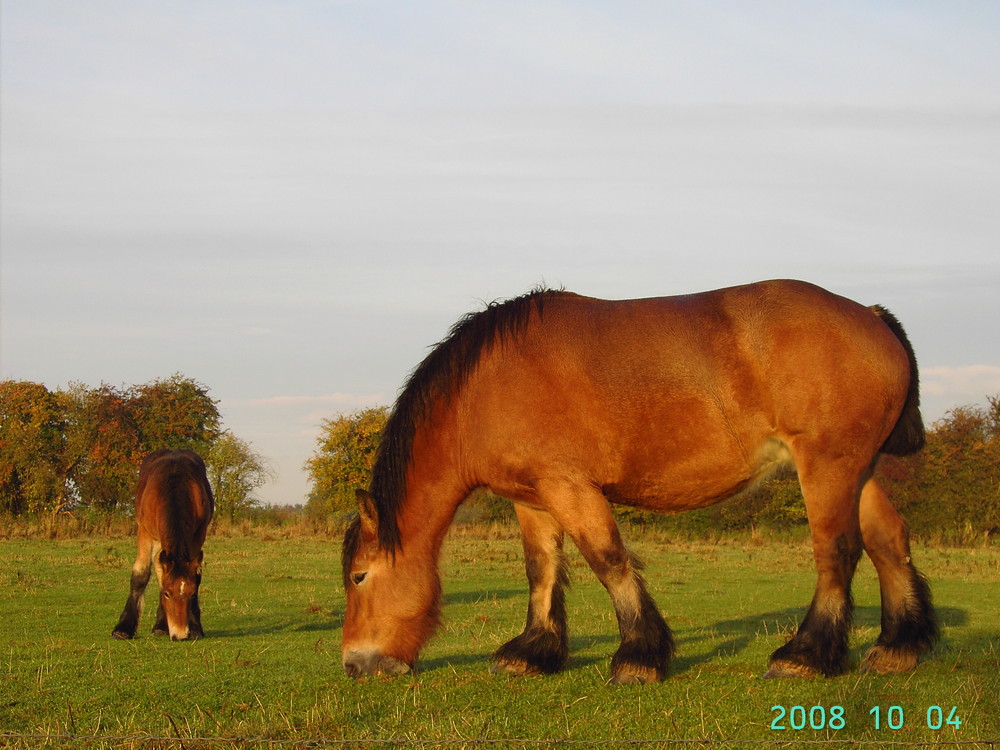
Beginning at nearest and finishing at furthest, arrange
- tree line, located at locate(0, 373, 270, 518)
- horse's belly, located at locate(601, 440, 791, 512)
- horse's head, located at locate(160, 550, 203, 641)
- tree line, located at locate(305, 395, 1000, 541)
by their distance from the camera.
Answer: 1. horse's belly, located at locate(601, 440, 791, 512)
2. horse's head, located at locate(160, 550, 203, 641)
3. tree line, located at locate(305, 395, 1000, 541)
4. tree line, located at locate(0, 373, 270, 518)

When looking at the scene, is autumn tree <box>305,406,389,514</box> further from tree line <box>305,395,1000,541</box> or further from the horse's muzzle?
the horse's muzzle

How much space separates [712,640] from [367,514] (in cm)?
440

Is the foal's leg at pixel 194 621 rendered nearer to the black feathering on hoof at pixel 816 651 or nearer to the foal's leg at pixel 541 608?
the foal's leg at pixel 541 608

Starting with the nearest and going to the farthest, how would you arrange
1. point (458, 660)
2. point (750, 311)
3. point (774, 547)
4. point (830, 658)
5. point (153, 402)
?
1. point (830, 658)
2. point (750, 311)
3. point (458, 660)
4. point (774, 547)
5. point (153, 402)

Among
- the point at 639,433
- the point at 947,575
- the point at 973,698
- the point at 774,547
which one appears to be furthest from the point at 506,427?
the point at 774,547

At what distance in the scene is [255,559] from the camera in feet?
74.8

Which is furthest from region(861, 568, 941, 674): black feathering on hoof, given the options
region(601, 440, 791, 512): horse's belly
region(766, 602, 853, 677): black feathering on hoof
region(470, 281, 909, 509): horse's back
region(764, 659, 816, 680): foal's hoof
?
region(601, 440, 791, 512): horse's belly

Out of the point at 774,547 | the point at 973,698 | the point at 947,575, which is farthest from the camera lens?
the point at 774,547

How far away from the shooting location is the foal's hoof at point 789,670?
678 cm

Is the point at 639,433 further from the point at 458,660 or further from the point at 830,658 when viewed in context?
the point at 458,660

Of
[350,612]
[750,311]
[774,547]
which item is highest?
[750,311]

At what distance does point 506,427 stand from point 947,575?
16.9 metres

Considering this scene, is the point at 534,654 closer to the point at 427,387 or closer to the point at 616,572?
the point at 616,572

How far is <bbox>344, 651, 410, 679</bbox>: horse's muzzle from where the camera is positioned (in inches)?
291
